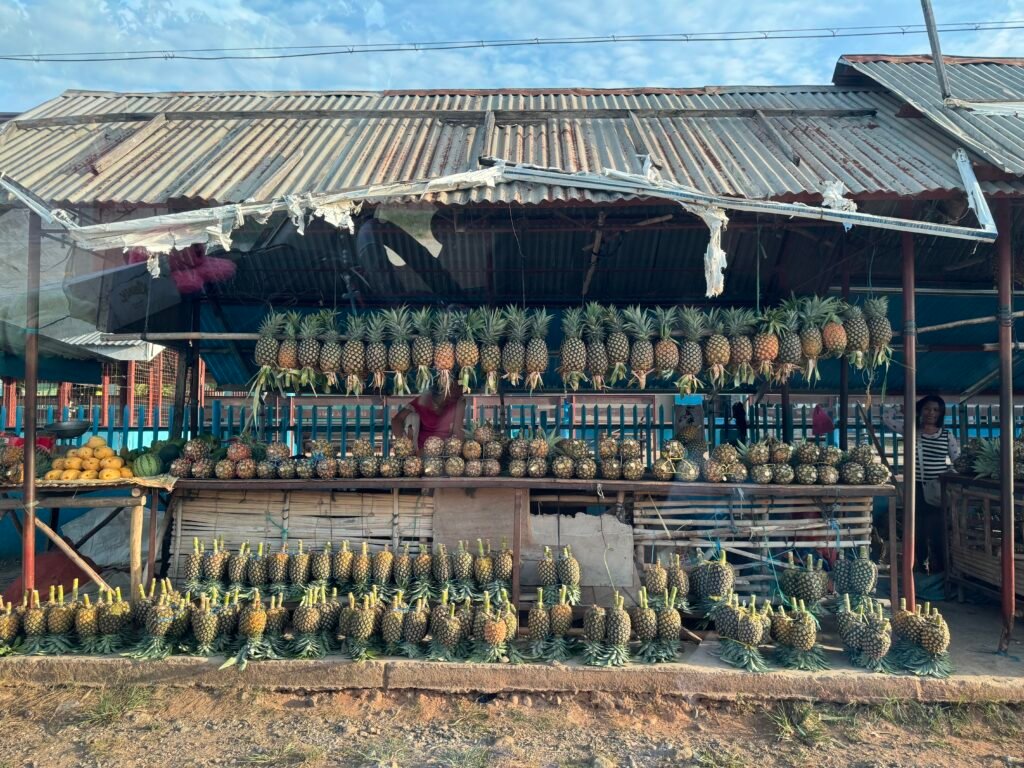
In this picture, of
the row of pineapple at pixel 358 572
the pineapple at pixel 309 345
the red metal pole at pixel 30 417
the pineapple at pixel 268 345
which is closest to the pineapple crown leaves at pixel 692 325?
the row of pineapple at pixel 358 572

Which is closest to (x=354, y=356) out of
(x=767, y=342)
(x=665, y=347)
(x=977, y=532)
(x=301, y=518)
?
(x=301, y=518)

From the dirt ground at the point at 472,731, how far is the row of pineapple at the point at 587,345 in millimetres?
2513

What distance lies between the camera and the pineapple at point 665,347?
5078 mm

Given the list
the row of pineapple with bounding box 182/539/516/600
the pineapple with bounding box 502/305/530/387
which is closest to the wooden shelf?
the row of pineapple with bounding box 182/539/516/600

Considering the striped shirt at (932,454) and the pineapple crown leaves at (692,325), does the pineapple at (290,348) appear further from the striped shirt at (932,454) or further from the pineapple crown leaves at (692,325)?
the striped shirt at (932,454)

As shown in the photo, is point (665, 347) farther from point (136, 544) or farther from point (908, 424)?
point (136, 544)

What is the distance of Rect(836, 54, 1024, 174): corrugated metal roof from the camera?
5031 mm

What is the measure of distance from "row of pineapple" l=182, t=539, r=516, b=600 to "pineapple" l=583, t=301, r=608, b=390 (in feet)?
5.07

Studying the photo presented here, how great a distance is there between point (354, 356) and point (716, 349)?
3118 millimetres

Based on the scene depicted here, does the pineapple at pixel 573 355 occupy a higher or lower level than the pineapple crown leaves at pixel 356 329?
lower

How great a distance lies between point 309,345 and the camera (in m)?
5.26

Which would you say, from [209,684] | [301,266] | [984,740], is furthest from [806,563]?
[301,266]

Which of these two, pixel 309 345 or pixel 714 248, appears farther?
pixel 309 345

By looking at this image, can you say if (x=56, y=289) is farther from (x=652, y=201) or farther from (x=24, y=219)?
(x=652, y=201)
